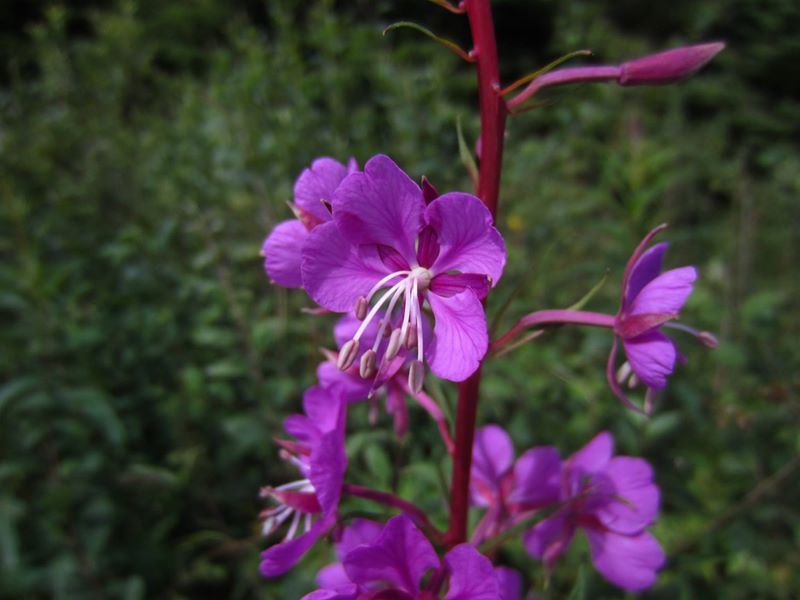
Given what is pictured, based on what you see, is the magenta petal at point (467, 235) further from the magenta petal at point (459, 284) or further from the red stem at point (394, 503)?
the red stem at point (394, 503)

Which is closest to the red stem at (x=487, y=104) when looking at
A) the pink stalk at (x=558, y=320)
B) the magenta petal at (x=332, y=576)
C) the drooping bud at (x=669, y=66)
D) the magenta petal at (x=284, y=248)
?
the pink stalk at (x=558, y=320)

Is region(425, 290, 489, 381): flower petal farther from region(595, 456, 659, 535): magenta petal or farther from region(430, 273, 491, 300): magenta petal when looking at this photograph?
region(595, 456, 659, 535): magenta petal

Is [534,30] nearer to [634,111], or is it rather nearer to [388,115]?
[634,111]

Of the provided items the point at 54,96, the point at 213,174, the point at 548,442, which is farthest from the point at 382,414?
the point at 54,96

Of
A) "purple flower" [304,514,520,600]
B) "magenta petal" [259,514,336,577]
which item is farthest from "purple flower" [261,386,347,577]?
"purple flower" [304,514,520,600]

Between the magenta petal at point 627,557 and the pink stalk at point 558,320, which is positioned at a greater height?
the pink stalk at point 558,320

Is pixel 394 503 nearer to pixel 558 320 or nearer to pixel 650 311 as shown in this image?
pixel 558 320

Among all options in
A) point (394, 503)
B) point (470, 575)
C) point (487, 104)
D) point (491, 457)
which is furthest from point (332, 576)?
point (487, 104)
